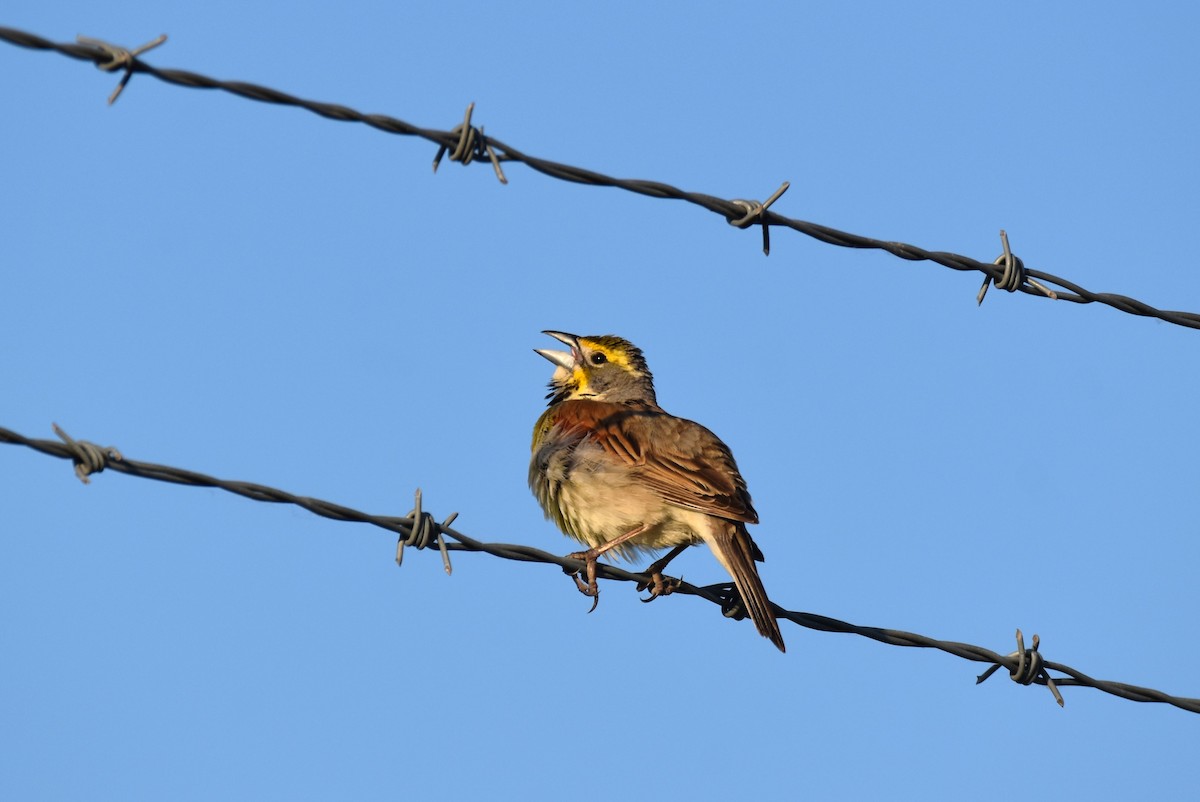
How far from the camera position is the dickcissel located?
768cm

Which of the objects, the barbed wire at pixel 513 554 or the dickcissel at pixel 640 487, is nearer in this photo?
the barbed wire at pixel 513 554

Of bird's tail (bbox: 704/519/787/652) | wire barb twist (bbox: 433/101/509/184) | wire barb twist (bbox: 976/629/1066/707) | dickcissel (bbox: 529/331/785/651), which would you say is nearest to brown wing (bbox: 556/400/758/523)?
dickcissel (bbox: 529/331/785/651)

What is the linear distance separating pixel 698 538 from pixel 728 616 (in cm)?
93

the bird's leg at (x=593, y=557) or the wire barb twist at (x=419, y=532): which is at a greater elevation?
the bird's leg at (x=593, y=557)

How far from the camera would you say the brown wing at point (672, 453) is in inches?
304

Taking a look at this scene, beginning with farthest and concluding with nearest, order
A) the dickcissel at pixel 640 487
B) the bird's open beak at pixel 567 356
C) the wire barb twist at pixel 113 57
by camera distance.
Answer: the bird's open beak at pixel 567 356, the dickcissel at pixel 640 487, the wire barb twist at pixel 113 57

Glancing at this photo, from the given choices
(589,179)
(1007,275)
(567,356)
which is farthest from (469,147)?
(567,356)

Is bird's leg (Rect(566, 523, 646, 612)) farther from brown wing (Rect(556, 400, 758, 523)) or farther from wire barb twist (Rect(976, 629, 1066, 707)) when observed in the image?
wire barb twist (Rect(976, 629, 1066, 707))

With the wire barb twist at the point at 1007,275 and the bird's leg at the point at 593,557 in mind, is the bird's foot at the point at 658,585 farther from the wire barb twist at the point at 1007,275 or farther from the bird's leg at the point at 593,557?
the wire barb twist at the point at 1007,275

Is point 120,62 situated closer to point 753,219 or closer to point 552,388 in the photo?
point 753,219

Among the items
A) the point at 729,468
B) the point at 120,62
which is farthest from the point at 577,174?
the point at 729,468

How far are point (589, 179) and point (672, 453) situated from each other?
2.93m

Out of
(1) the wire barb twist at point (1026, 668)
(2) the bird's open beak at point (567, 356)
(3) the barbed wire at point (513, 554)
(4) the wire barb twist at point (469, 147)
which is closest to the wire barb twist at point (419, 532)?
(3) the barbed wire at point (513, 554)

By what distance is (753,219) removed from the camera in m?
5.85
